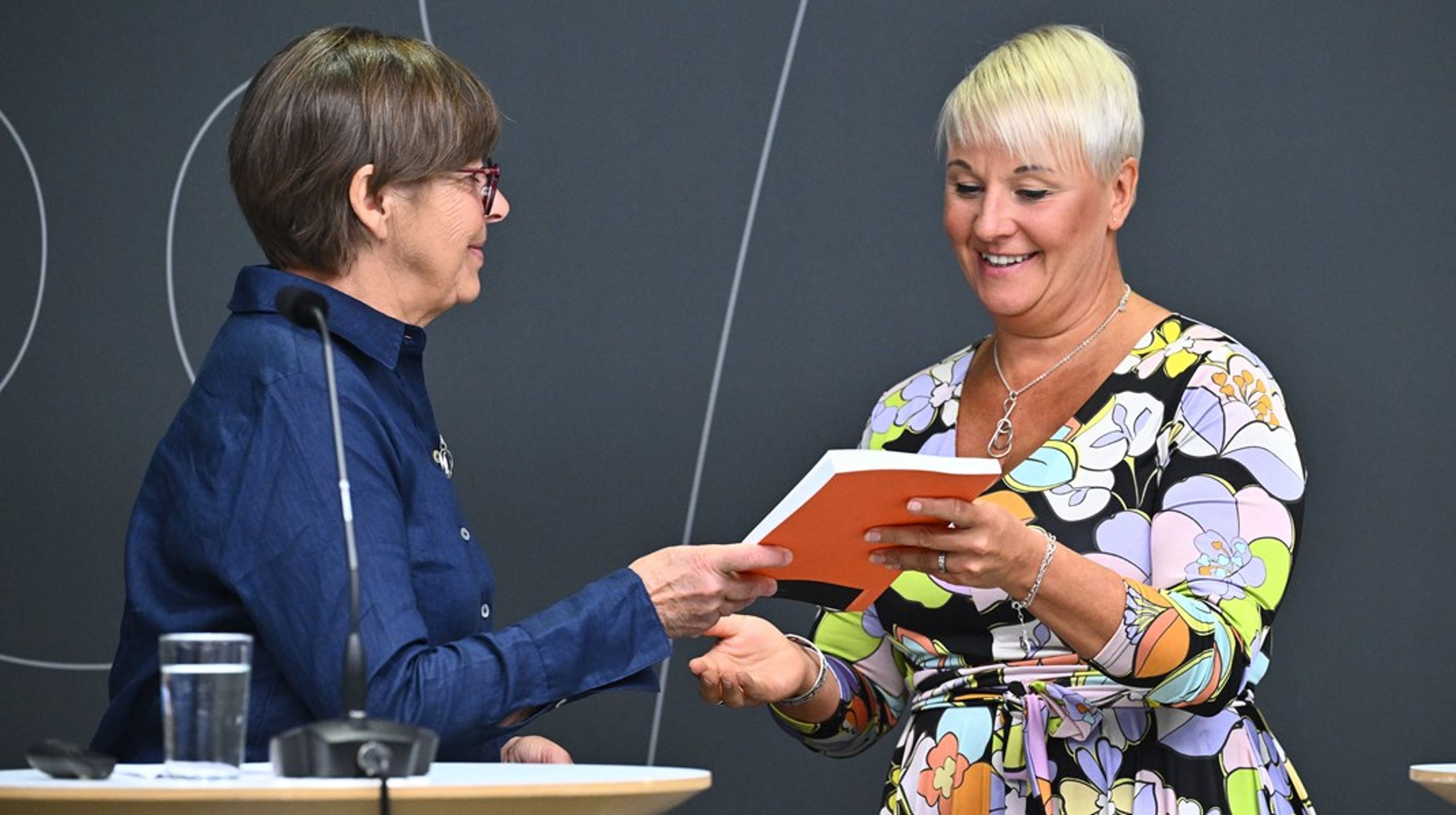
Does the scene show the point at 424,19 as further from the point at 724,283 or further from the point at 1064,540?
the point at 1064,540

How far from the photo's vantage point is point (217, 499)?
1.77 m

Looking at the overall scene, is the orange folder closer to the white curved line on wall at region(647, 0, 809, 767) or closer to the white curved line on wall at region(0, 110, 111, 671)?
the white curved line on wall at region(647, 0, 809, 767)

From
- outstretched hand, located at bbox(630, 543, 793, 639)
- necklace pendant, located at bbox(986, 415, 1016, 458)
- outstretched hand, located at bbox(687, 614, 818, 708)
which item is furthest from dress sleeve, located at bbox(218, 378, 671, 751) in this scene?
necklace pendant, located at bbox(986, 415, 1016, 458)

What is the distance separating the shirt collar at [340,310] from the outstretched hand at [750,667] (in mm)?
627

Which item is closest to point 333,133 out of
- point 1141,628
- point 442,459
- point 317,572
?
point 442,459

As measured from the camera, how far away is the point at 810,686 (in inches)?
95.3

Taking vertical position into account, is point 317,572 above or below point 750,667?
above

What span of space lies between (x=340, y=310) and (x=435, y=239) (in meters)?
0.17

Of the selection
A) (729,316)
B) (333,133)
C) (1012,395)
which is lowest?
(1012,395)

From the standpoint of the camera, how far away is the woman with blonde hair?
1991 mm

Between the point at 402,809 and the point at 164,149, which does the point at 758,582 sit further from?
the point at 164,149

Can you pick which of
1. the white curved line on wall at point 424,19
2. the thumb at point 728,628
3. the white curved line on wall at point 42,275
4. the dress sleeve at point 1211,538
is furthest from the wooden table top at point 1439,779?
the white curved line on wall at point 42,275

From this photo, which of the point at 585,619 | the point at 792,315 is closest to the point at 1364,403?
the point at 792,315

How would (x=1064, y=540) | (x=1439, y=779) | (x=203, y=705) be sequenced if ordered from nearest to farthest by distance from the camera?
(x=203, y=705)
(x=1439, y=779)
(x=1064, y=540)
